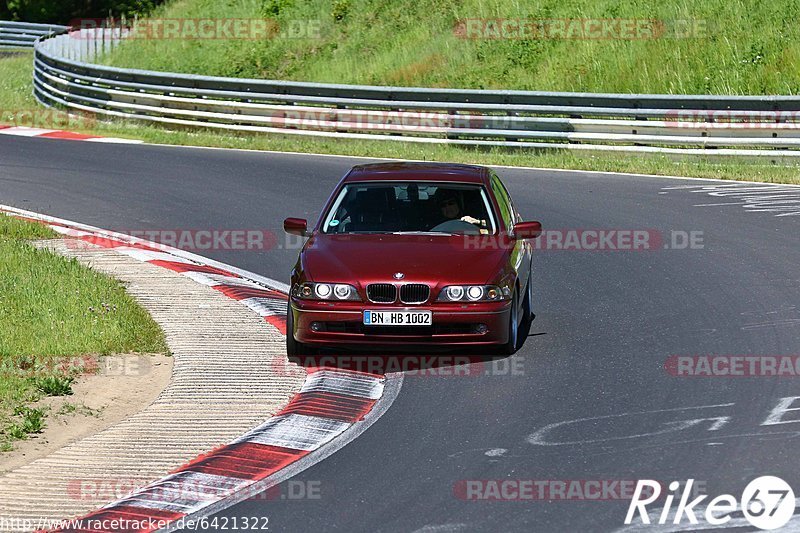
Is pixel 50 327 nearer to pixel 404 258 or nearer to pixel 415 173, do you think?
pixel 404 258

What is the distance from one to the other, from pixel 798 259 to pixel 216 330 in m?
6.47

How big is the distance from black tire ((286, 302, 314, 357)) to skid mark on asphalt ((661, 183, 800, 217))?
28.6 ft

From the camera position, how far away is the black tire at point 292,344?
10.6 m

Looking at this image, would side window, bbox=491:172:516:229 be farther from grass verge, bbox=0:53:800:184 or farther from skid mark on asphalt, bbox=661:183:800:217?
grass verge, bbox=0:53:800:184

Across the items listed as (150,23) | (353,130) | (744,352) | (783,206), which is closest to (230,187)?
(353,130)

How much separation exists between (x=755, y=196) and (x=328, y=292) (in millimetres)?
10103

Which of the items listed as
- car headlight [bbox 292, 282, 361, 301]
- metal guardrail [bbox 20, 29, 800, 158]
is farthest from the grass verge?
car headlight [bbox 292, 282, 361, 301]

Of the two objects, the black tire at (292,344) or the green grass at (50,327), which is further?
the black tire at (292,344)

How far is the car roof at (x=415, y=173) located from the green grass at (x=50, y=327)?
221 centimetres

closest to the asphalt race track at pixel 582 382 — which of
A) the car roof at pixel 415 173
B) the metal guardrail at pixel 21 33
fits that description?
the car roof at pixel 415 173

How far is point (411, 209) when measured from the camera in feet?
38.1

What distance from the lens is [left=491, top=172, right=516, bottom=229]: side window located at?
11797 mm

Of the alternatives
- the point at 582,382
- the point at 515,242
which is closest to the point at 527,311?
the point at 515,242

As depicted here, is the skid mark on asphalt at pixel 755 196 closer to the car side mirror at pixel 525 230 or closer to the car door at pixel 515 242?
the car door at pixel 515 242
